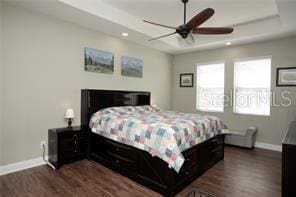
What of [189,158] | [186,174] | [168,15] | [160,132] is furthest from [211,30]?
[186,174]

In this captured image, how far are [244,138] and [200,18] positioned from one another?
10.8ft

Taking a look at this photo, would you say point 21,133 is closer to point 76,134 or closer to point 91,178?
point 76,134

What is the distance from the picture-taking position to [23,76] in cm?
297

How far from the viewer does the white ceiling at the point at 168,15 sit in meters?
2.98

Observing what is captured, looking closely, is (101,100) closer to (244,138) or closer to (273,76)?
(244,138)

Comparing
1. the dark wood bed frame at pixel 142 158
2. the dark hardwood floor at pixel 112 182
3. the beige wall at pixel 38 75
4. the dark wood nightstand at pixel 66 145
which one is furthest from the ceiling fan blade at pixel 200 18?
the dark wood nightstand at pixel 66 145

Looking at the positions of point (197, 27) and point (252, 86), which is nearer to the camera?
point (197, 27)

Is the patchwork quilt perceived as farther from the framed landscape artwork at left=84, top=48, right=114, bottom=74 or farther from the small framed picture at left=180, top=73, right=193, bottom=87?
the small framed picture at left=180, top=73, right=193, bottom=87

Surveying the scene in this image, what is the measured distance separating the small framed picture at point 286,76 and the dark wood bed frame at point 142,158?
2.19 m

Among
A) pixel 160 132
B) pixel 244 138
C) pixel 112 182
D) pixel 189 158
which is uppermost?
pixel 160 132

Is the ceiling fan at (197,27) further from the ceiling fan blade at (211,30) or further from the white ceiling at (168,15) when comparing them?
the white ceiling at (168,15)

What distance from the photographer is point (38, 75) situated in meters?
3.14

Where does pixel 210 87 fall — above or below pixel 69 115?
above

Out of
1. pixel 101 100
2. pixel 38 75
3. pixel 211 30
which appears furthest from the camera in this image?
pixel 101 100
